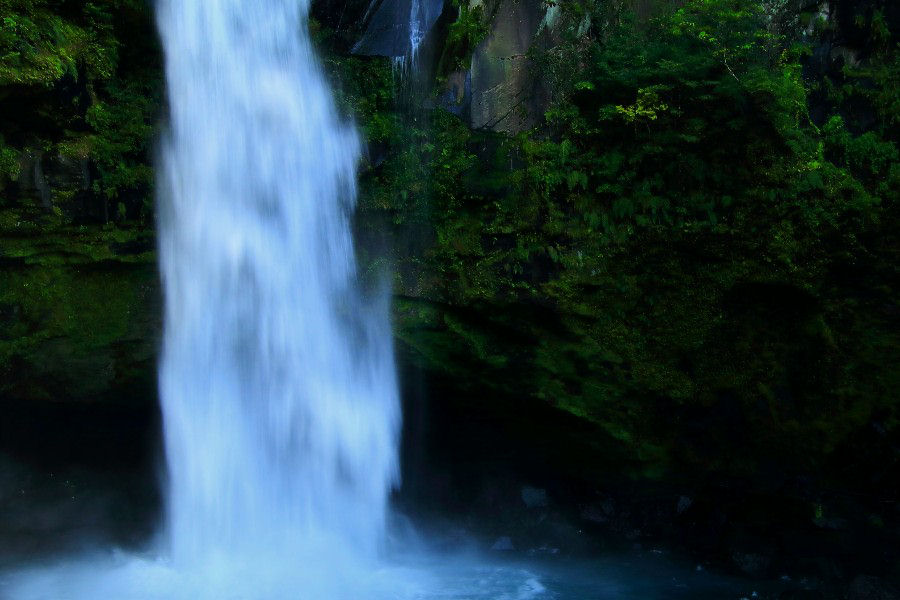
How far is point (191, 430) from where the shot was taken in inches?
301

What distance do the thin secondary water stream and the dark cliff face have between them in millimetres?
374

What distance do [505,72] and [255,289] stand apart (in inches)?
144

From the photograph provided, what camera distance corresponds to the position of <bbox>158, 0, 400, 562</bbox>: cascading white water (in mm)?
7355

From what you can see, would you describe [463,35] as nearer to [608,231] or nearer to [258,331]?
[608,231]

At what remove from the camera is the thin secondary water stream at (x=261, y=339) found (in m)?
7.31

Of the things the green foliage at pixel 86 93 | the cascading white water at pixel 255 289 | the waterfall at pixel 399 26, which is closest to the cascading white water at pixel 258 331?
the cascading white water at pixel 255 289

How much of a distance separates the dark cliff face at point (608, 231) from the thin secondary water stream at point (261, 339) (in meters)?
0.37

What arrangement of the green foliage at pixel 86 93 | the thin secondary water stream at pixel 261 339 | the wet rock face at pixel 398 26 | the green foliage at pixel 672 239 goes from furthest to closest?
the wet rock face at pixel 398 26 → the thin secondary water stream at pixel 261 339 → the green foliage at pixel 672 239 → the green foliage at pixel 86 93

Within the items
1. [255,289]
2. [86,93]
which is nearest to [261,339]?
[255,289]

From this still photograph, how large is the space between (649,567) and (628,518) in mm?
832

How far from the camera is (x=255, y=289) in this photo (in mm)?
7516

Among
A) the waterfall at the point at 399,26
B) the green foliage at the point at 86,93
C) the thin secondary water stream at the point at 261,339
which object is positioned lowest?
the thin secondary water stream at the point at 261,339

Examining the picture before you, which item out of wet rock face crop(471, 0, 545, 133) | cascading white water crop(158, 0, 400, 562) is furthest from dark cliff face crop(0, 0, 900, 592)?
cascading white water crop(158, 0, 400, 562)

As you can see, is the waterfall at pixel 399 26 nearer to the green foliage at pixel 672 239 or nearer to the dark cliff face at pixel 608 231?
the dark cliff face at pixel 608 231
